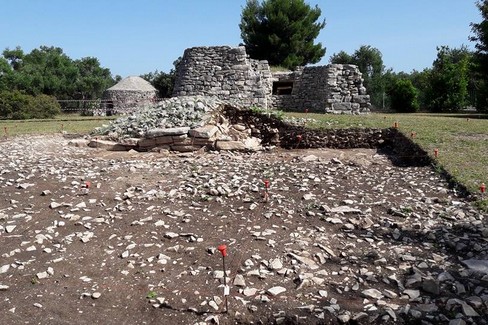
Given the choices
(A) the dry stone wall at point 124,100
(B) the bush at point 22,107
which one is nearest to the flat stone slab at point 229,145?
(B) the bush at point 22,107

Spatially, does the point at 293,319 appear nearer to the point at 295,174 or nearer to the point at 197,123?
the point at 295,174

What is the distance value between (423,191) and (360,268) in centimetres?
299

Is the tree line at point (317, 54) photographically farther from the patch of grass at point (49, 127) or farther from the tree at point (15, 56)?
the tree at point (15, 56)

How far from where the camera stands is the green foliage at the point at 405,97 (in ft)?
84.6

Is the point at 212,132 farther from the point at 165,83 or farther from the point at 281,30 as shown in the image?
the point at 165,83

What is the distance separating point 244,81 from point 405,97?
41.9 feet

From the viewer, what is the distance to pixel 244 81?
60.6ft

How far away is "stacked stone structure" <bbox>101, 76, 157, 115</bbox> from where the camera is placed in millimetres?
28719

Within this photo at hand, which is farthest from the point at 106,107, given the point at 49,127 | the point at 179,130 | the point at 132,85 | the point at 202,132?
the point at 202,132

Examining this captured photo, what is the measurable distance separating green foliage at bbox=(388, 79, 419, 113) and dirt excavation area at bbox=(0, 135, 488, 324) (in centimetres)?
1936

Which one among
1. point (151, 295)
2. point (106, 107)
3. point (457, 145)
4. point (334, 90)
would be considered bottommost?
point (151, 295)

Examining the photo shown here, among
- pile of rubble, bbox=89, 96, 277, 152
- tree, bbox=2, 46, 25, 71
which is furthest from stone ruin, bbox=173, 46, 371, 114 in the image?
tree, bbox=2, 46, 25, 71

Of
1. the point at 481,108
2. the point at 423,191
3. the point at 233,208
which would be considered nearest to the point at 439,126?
the point at 423,191

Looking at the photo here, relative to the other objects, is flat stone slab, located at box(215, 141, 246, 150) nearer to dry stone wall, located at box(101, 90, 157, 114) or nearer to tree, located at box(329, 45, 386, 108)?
dry stone wall, located at box(101, 90, 157, 114)
